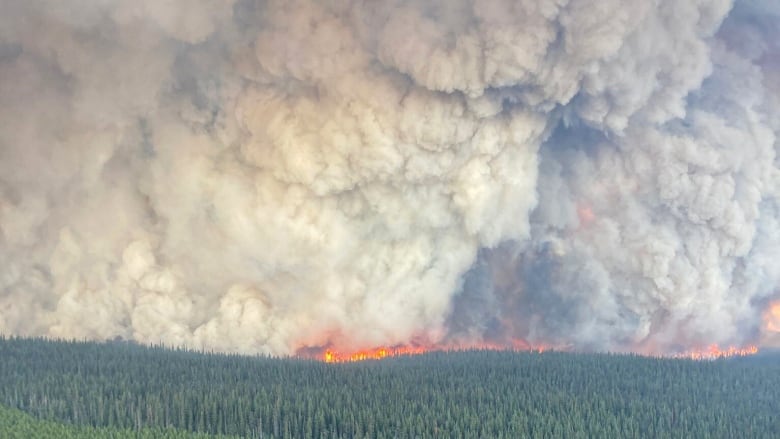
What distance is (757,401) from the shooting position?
76.3 metres

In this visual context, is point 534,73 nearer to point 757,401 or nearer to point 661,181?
point 661,181

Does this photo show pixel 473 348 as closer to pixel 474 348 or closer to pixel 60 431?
pixel 474 348

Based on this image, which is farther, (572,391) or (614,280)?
(614,280)

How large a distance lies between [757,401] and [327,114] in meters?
27.4

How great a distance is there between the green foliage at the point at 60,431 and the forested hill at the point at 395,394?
1.59m

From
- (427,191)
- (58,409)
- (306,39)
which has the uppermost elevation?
(306,39)

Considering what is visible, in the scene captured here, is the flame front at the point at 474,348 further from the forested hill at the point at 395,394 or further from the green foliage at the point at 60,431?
the green foliage at the point at 60,431

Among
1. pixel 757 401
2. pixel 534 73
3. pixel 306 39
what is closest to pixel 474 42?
pixel 534 73

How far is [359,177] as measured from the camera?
79875mm

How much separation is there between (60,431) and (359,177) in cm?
2482

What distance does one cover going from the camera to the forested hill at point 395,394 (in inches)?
2584

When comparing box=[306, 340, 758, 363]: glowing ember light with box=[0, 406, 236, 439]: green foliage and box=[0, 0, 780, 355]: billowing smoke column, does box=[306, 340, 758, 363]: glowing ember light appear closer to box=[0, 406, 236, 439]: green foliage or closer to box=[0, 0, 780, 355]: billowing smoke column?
box=[0, 0, 780, 355]: billowing smoke column

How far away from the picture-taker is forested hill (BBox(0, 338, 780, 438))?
215 ft

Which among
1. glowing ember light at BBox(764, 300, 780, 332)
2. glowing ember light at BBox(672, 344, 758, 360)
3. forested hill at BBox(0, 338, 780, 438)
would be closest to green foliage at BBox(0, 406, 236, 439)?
forested hill at BBox(0, 338, 780, 438)
